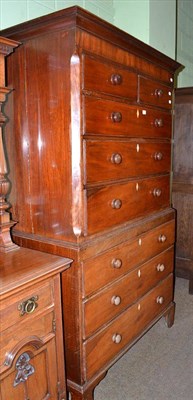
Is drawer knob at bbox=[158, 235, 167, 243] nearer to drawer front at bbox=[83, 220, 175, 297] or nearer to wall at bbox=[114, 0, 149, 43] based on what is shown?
drawer front at bbox=[83, 220, 175, 297]

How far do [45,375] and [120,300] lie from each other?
55 cm

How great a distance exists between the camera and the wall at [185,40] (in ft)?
11.5

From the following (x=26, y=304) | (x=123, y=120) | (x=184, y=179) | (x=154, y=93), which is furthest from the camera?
(x=184, y=179)

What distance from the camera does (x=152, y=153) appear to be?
1.91 meters

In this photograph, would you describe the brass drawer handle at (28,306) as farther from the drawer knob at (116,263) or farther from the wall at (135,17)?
the wall at (135,17)

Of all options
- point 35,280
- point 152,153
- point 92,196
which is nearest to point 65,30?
point 92,196

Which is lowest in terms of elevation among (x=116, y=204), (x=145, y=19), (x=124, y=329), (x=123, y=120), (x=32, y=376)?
(x=124, y=329)

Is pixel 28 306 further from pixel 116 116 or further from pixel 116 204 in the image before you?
pixel 116 116

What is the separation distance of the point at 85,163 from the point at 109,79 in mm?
419

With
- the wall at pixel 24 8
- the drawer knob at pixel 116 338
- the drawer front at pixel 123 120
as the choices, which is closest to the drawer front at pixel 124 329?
the drawer knob at pixel 116 338

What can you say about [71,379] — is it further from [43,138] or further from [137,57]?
[137,57]

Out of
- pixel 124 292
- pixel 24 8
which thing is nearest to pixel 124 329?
pixel 124 292

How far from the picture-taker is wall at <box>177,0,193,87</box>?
11.5 feet

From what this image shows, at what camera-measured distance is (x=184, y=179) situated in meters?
2.89
